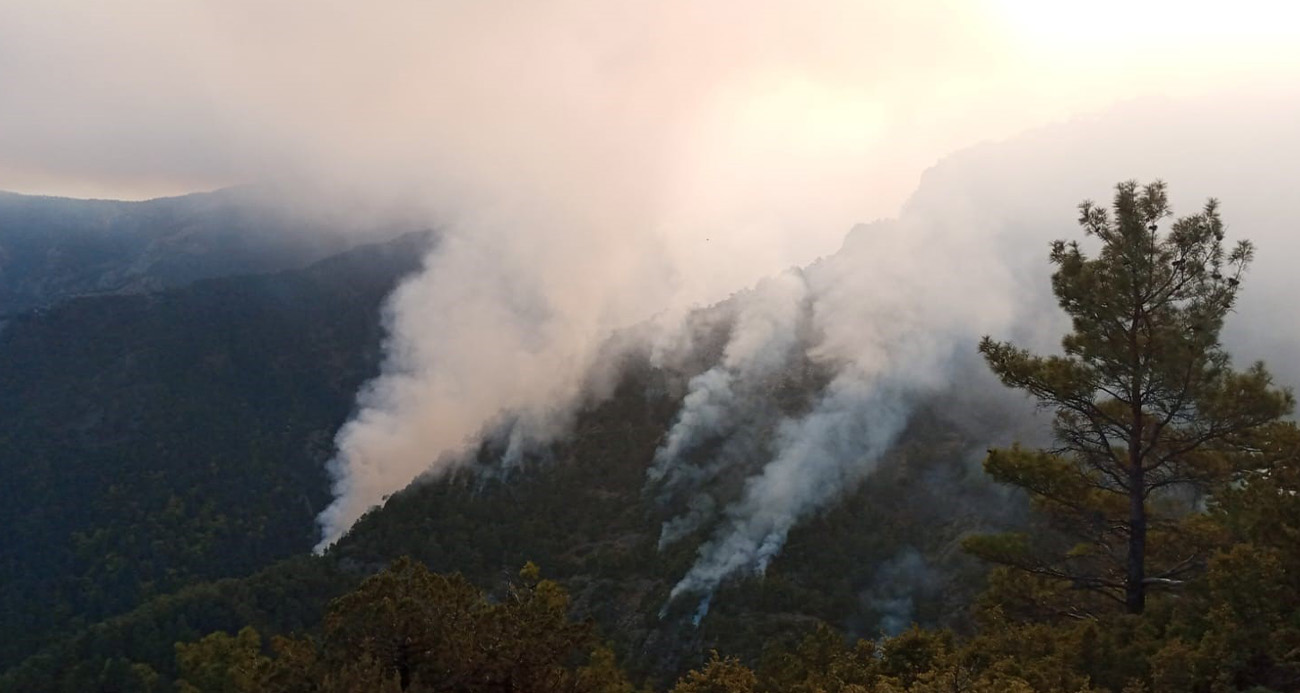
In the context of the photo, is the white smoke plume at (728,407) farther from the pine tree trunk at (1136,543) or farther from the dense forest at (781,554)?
the pine tree trunk at (1136,543)

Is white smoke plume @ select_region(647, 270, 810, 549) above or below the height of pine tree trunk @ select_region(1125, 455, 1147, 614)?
above

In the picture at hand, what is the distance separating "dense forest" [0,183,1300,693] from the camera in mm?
16734

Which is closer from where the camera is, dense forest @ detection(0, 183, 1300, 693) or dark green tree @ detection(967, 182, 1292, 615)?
dense forest @ detection(0, 183, 1300, 693)

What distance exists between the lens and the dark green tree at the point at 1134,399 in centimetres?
1978

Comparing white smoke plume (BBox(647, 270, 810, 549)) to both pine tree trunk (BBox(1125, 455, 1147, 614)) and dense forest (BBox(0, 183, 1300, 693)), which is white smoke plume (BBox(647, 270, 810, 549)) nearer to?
dense forest (BBox(0, 183, 1300, 693))

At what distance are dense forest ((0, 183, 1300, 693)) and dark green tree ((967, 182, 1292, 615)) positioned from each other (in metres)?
0.08

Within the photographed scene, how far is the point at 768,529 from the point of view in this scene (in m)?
84.5

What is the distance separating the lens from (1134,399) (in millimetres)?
20734

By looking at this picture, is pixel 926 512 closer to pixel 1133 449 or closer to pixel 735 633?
pixel 735 633

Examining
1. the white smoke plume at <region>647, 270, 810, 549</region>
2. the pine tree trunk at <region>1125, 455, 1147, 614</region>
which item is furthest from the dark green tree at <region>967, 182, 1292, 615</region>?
the white smoke plume at <region>647, 270, 810, 549</region>

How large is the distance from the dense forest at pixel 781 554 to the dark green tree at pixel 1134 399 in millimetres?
79

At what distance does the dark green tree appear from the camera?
19.8 m

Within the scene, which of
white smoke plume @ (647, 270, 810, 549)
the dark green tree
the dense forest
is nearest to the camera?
the dense forest

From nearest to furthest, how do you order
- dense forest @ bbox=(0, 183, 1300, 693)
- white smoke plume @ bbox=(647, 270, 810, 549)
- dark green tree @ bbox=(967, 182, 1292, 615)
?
dense forest @ bbox=(0, 183, 1300, 693)
dark green tree @ bbox=(967, 182, 1292, 615)
white smoke plume @ bbox=(647, 270, 810, 549)
